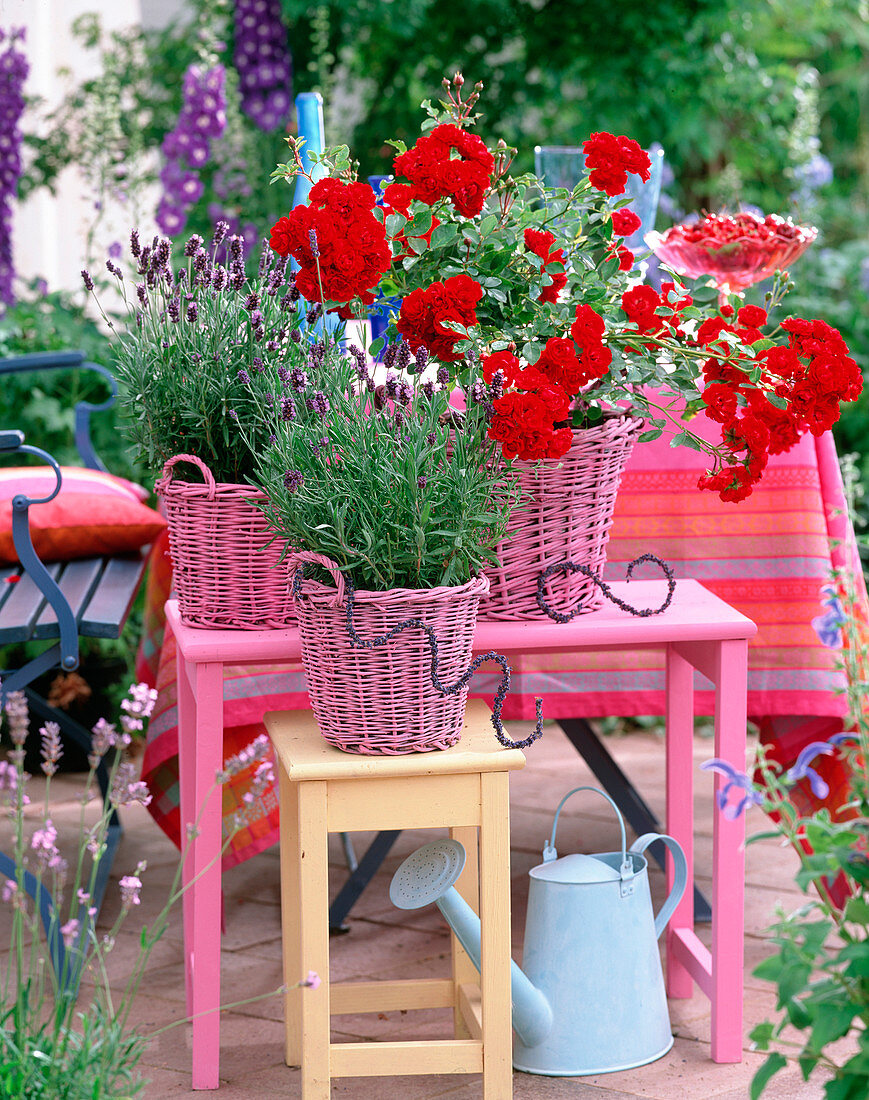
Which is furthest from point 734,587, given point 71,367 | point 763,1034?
point 71,367

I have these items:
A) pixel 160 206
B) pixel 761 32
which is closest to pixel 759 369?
pixel 160 206

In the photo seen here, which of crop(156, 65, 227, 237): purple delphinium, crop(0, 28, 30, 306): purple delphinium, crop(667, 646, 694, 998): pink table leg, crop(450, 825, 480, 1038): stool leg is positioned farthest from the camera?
crop(156, 65, 227, 237): purple delphinium

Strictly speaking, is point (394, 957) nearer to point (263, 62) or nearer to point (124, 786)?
point (124, 786)

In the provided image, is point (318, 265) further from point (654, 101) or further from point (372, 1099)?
point (654, 101)

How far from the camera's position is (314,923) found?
153 cm

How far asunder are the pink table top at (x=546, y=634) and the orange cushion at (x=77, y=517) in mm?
834

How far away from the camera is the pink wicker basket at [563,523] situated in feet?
5.47

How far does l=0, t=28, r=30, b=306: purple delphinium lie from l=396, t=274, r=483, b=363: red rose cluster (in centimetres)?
227

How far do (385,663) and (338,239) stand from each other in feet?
1.59

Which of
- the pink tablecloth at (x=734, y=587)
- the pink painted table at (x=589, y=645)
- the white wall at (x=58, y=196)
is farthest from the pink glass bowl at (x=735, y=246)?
the white wall at (x=58, y=196)

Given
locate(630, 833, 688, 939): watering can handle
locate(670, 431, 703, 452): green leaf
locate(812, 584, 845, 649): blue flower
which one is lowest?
locate(630, 833, 688, 939): watering can handle

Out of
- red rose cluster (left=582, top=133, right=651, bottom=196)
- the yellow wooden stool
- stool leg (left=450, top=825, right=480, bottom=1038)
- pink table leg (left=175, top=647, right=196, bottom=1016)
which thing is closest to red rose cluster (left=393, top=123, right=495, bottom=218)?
red rose cluster (left=582, top=133, right=651, bottom=196)

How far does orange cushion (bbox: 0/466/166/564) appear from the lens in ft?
8.21

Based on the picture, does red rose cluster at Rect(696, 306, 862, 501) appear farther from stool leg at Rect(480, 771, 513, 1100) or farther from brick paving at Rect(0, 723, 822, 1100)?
brick paving at Rect(0, 723, 822, 1100)
